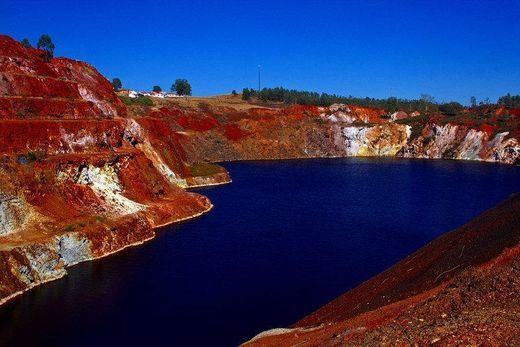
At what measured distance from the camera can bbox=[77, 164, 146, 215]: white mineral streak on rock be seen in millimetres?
62062

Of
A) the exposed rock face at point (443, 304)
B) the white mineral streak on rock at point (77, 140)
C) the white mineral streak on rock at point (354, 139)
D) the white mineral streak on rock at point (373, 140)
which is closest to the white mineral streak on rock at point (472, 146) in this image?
the white mineral streak on rock at point (373, 140)

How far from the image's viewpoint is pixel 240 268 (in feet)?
157

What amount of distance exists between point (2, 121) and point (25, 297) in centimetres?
2603

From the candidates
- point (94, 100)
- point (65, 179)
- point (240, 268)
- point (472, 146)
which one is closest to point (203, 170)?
point (94, 100)

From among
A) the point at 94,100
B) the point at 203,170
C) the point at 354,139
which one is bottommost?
the point at 203,170

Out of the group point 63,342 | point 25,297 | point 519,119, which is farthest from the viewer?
point 519,119

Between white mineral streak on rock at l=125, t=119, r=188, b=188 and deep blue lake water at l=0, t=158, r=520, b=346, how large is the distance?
9.55 m

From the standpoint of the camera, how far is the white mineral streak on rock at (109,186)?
204ft

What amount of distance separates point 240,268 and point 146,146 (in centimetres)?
4596

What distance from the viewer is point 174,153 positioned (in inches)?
3885

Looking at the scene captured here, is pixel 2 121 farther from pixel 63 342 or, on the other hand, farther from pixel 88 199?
pixel 63 342

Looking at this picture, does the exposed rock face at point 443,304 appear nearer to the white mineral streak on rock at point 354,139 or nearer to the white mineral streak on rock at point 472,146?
the white mineral streak on rock at point 472,146

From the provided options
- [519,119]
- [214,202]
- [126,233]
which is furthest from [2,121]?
[519,119]

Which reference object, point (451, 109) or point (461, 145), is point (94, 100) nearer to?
point (461, 145)
